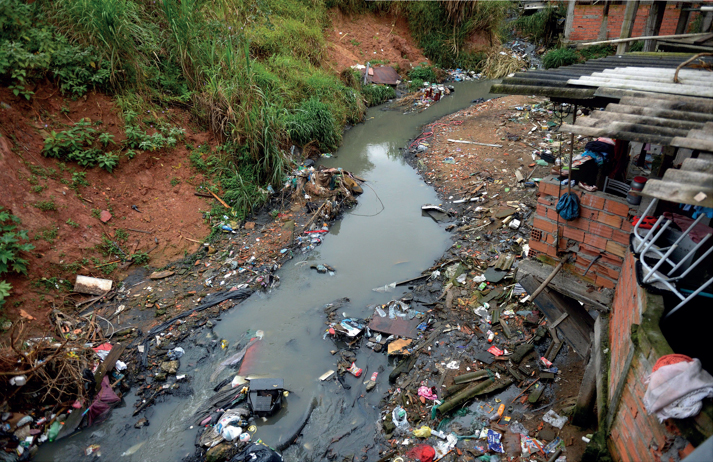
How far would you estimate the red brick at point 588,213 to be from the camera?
10.6 ft

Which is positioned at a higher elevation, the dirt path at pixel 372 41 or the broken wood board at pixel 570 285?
the dirt path at pixel 372 41

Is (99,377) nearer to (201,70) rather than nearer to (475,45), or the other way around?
(201,70)

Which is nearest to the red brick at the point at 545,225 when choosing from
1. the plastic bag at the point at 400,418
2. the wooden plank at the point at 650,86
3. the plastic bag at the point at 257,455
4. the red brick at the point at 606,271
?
the red brick at the point at 606,271

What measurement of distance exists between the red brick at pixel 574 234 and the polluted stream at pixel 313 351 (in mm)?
2387

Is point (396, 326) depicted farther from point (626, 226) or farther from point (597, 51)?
point (597, 51)

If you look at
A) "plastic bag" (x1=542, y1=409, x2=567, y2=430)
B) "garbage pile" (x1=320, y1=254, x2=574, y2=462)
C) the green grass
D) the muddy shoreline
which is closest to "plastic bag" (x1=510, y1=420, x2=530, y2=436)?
"garbage pile" (x1=320, y1=254, x2=574, y2=462)

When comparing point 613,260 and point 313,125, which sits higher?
point 313,125

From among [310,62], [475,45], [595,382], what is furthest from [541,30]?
[595,382]

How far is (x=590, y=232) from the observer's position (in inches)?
131

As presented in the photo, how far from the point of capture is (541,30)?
15.2m

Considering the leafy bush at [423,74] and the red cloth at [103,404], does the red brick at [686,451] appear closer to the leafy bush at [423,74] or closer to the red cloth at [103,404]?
the red cloth at [103,404]

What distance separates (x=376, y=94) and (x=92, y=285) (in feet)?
32.0

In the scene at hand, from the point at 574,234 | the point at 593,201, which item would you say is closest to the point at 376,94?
the point at 574,234

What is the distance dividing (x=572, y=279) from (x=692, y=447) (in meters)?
1.95
